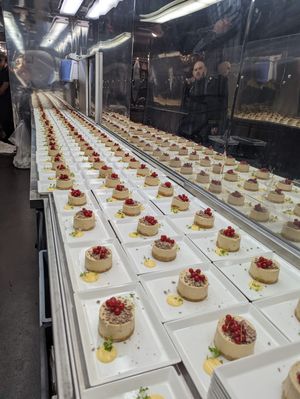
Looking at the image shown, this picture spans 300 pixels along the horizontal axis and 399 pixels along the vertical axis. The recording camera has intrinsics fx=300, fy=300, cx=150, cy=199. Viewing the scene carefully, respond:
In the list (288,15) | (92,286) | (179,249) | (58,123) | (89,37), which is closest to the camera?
(92,286)

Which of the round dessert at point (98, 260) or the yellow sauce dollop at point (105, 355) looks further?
the round dessert at point (98, 260)

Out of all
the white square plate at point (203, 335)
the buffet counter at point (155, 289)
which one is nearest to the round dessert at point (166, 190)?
the buffet counter at point (155, 289)

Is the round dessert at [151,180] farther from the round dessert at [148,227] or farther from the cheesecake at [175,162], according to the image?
the round dessert at [148,227]

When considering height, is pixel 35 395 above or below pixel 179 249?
below

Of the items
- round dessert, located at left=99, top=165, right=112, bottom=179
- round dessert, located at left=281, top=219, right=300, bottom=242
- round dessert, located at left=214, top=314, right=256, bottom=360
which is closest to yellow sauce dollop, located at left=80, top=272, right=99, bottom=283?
round dessert, located at left=214, top=314, right=256, bottom=360

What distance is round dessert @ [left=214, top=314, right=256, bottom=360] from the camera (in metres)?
Answer: 0.97

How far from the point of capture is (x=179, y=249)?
1622 millimetres

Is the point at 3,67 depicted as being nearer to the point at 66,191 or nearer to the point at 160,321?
the point at 66,191

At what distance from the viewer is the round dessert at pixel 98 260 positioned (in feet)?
4.50

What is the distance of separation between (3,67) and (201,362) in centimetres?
829

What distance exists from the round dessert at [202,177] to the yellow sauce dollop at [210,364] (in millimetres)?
1647

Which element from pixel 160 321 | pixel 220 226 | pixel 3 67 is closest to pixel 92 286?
pixel 160 321

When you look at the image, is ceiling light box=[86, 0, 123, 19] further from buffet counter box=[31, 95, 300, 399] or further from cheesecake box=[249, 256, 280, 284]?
cheesecake box=[249, 256, 280, 284]

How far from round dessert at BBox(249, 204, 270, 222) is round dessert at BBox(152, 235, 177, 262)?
0.63 m
